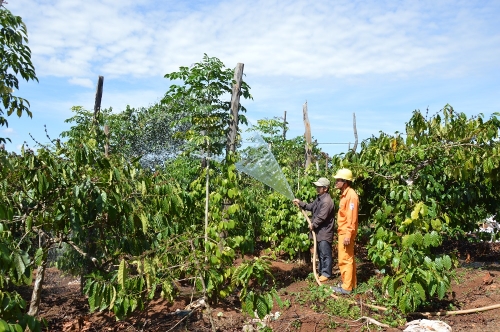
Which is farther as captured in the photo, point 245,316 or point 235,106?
point 235,106

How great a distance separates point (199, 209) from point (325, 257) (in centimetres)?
198

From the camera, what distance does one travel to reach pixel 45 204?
11.8 ft

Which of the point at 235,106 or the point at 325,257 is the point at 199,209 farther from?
the point at 325,257

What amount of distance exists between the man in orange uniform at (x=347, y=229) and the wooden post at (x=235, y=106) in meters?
1.51

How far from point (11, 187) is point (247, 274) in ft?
6.61

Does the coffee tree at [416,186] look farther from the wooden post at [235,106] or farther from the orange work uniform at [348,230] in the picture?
the wooden post at [235,106]

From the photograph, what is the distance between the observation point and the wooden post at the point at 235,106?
604 centimetres

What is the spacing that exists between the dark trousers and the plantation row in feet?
1.92

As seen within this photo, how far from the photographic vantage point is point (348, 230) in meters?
5.58

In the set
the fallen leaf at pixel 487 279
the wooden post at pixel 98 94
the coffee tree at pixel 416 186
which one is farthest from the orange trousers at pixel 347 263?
the wooden post at pixel 98 94

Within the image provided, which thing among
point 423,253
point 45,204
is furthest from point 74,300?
point 423,253

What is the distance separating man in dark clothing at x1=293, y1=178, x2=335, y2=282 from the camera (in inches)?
243

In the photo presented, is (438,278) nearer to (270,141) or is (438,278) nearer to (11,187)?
(11,187)

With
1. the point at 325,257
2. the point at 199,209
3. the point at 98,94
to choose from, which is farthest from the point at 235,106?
the point at 98,94
